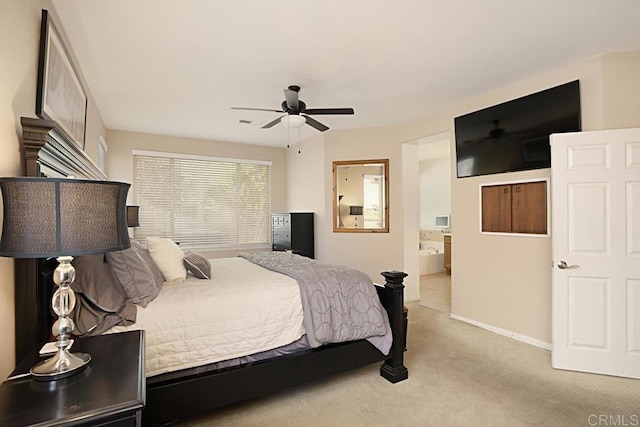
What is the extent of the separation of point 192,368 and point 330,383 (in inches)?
42.8

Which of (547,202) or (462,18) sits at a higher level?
(462,18)

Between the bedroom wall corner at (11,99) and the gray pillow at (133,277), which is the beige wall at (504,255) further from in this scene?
the bedroom wall corner at (11,99)

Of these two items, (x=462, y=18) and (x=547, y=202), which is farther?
(x=547, y=202)

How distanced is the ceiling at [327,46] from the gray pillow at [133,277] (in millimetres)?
1657

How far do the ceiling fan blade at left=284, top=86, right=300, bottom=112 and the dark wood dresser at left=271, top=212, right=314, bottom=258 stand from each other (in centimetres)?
249

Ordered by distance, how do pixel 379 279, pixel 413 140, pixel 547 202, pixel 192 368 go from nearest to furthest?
pixel 192 368, pixel 547 202, pixel 413 140, pixel 379 279

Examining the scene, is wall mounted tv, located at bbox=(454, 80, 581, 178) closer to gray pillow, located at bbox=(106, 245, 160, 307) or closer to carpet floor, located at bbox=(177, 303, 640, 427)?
carpet floor, located at bbox=(177, 303, 640, 427)

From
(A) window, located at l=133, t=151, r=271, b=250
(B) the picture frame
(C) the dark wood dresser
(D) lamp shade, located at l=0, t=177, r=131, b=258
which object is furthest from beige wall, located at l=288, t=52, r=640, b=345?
(D) lamp shade, located at l=0, t=177, r=131, b=258

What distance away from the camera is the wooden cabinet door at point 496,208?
3592 millimetres

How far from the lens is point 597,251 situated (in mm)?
2711

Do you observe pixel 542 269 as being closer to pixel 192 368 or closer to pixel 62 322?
pixel 192 368

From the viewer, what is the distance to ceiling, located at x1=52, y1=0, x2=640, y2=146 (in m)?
2.22

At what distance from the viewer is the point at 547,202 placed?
3.23 m

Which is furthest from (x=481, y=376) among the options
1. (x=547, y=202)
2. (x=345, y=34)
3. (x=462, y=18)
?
(x=345, y=34)
